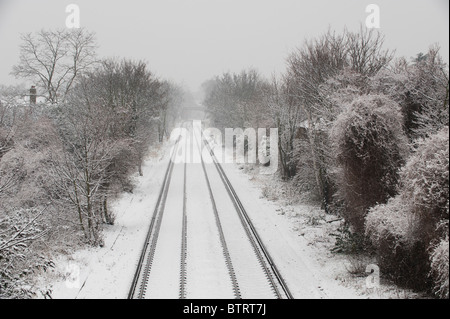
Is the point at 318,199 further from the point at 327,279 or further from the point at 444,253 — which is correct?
the point at 444,253

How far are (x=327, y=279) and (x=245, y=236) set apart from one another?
5.22 m

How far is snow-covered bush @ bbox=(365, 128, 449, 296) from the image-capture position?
32.2 ft

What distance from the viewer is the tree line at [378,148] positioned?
1037 cm

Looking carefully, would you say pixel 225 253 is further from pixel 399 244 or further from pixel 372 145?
pixel 372 145

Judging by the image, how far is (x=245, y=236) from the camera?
18062 millimetres

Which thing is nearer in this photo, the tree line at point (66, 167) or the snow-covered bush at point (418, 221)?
the snow-covered bush at point (418, 221)

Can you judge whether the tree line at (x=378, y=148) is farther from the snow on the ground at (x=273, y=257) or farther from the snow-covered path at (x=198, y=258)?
the snow-covered path at (x=198, y=258)

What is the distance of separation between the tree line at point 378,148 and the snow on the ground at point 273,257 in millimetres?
1170

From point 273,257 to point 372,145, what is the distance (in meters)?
5.70

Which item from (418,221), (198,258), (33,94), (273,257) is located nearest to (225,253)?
(198,258)

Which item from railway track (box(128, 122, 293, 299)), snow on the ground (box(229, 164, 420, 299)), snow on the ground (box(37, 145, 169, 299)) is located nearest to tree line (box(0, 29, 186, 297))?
snow on the ground (box(37, 145, 169, 299))

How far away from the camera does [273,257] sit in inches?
614

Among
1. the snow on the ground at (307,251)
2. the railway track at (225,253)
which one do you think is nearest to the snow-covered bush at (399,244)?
the snow on the ground at (307,251)

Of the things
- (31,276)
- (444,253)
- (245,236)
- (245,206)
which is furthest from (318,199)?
(31,276)
